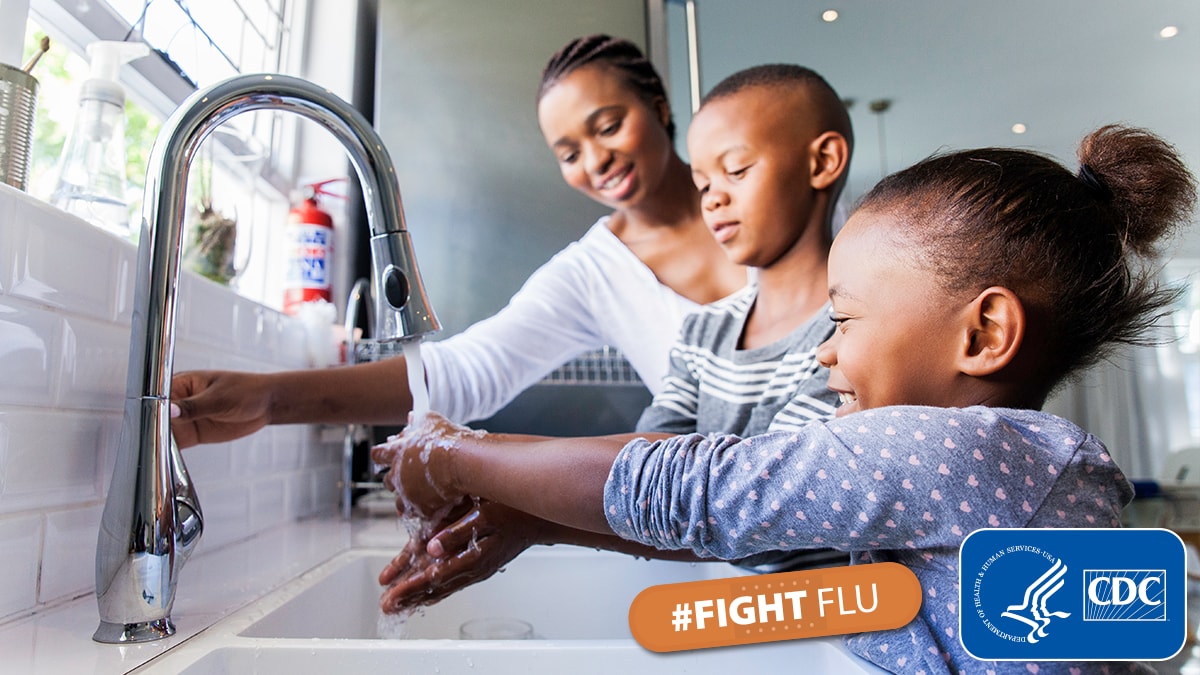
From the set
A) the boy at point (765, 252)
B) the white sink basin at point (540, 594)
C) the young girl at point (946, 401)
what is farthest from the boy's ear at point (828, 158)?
the white sink basin at point (540, 594)

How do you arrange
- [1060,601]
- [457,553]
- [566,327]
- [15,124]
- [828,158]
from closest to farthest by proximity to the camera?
[1060,601] → [15,124] → [457,553] → [828,158] → [566,327]

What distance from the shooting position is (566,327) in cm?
94

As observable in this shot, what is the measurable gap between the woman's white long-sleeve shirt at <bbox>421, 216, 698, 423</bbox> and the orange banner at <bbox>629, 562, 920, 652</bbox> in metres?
0.46

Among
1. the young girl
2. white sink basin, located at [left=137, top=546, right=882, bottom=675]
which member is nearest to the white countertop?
white sink basin, located at [left=137, top=546, right=882, bottom=675]

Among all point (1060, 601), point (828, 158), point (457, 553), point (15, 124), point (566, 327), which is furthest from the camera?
point (566, 327)

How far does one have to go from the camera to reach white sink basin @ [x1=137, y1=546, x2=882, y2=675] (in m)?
0.44

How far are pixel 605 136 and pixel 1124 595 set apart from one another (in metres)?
0.73

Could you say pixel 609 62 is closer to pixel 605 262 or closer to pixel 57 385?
pixel 605 262

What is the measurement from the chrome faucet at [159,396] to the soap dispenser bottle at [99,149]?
189mm

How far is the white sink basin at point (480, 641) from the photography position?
0.44 m

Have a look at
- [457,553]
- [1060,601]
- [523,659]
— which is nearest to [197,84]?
[457,553]

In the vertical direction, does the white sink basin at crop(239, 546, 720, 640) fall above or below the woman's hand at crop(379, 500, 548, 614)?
below

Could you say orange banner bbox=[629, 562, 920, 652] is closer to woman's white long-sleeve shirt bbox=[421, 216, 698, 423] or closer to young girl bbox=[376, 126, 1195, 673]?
young girl bbox=[376, 126, 1195, 673]

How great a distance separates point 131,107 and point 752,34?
644 mm
